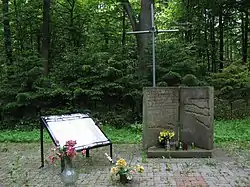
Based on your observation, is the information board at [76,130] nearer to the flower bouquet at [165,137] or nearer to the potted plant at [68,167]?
the potted plant at [68,167]

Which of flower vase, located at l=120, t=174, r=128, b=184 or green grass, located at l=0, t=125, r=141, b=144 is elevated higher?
flower vase, located at l=120, t=174, r=128, b=184

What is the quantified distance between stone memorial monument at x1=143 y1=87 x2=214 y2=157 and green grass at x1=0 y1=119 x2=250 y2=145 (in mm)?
1361

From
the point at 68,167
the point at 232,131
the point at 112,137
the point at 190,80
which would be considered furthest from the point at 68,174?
the point at 190,80

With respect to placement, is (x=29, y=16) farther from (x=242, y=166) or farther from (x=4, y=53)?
(x=242, y=166)

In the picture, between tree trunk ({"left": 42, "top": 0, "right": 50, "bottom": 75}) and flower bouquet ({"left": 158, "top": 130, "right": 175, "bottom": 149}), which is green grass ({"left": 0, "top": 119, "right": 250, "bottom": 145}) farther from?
tree trunk ({"left": 42, "top": 0, "right": 50, "bottom": 75})

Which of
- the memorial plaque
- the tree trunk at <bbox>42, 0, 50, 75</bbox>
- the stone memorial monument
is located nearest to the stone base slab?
the stone memorial monument

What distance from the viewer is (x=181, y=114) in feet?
23.1

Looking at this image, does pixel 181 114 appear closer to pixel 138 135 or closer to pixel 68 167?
pixel 138 135

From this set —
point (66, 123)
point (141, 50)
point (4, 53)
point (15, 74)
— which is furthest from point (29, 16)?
point (66, 123)

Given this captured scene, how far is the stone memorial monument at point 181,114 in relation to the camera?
6688mm

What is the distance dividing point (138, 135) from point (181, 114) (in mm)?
2434

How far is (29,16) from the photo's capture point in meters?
14.8

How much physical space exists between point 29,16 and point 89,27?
10.4ft

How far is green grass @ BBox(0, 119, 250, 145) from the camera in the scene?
8273 mm
